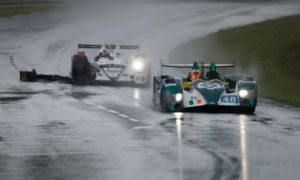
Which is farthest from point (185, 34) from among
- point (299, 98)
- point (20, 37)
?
point (299, 98)

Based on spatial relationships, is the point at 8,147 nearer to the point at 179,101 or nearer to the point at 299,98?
the point at 179,101

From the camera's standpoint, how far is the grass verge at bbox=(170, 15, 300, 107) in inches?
1337

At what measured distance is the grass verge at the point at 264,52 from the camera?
34.0 m

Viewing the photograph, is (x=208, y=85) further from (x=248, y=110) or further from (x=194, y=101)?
(x=248, y=110)

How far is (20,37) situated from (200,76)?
34298mm

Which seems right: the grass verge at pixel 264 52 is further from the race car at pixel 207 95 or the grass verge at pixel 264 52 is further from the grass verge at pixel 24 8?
the grass verge at pixel 24 8

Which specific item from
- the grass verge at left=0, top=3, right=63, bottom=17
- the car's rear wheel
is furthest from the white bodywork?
the grass verge at left=0, top=3, right=63, bottom=17

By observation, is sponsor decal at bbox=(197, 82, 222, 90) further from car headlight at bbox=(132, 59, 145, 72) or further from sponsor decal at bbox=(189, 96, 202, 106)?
car headlight at bbox=(132, 59, 145, 72)

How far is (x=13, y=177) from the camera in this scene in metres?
13.1

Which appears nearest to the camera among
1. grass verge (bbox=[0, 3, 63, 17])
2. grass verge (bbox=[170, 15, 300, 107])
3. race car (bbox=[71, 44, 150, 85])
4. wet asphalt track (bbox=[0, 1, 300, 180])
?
wet asphalt track (bbox=[0, 1, 300, 180])

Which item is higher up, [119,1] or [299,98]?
[119,1]

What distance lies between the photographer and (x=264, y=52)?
4434 cm

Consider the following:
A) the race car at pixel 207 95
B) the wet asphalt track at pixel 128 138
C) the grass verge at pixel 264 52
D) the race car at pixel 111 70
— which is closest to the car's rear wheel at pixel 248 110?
the race car at pixel 207 95

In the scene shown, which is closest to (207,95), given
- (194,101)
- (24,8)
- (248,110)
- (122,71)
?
(194,101)
